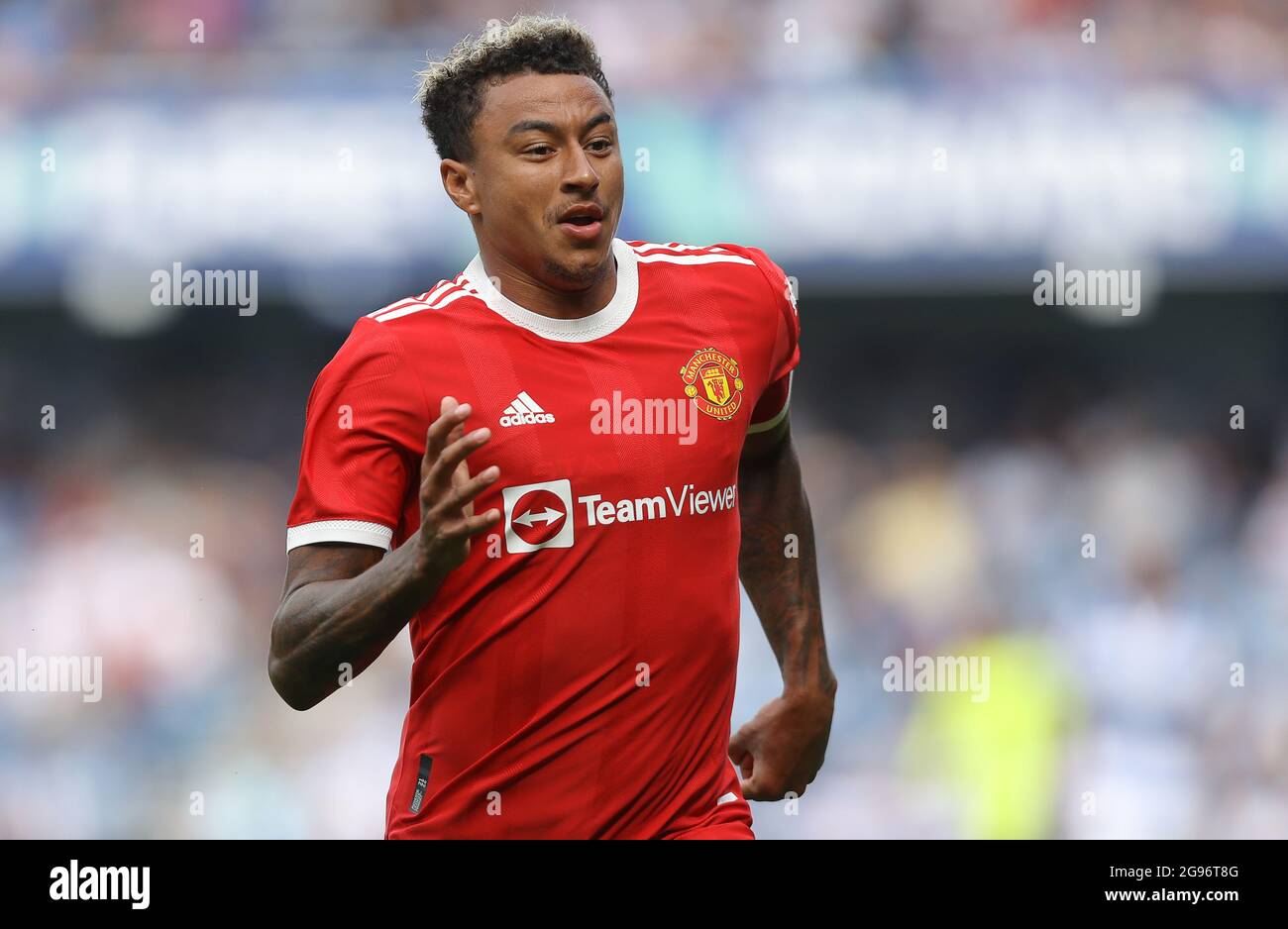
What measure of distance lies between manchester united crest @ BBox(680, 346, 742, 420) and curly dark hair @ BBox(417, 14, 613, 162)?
2.07 feet

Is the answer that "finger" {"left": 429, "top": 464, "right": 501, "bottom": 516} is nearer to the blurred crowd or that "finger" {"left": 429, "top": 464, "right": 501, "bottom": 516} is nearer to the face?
the face

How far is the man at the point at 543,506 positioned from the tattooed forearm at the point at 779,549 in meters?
0.45

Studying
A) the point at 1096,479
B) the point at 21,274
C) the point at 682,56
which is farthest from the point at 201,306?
the point at 1096,479

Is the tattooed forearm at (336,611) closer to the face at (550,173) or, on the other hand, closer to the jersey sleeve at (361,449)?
the jersey sleeve at (361,449)

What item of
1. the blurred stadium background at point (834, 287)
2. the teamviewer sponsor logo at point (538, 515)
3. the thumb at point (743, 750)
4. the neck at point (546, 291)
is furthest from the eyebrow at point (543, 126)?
the blurred stadium background at point (834, 287)

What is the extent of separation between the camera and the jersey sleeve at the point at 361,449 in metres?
3.04

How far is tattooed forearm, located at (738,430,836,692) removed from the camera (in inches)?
150

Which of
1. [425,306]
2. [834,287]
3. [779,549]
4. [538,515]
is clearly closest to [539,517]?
[538,515]

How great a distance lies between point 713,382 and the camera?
132 inches

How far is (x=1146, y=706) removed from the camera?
300 inches

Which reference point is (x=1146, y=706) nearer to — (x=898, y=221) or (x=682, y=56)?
(x=898, y=221)

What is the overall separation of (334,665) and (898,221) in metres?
5.82

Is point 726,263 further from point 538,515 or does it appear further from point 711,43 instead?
point 711,43

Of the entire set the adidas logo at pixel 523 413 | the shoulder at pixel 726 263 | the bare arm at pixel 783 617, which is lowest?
the bare arm at pixel 783 617
